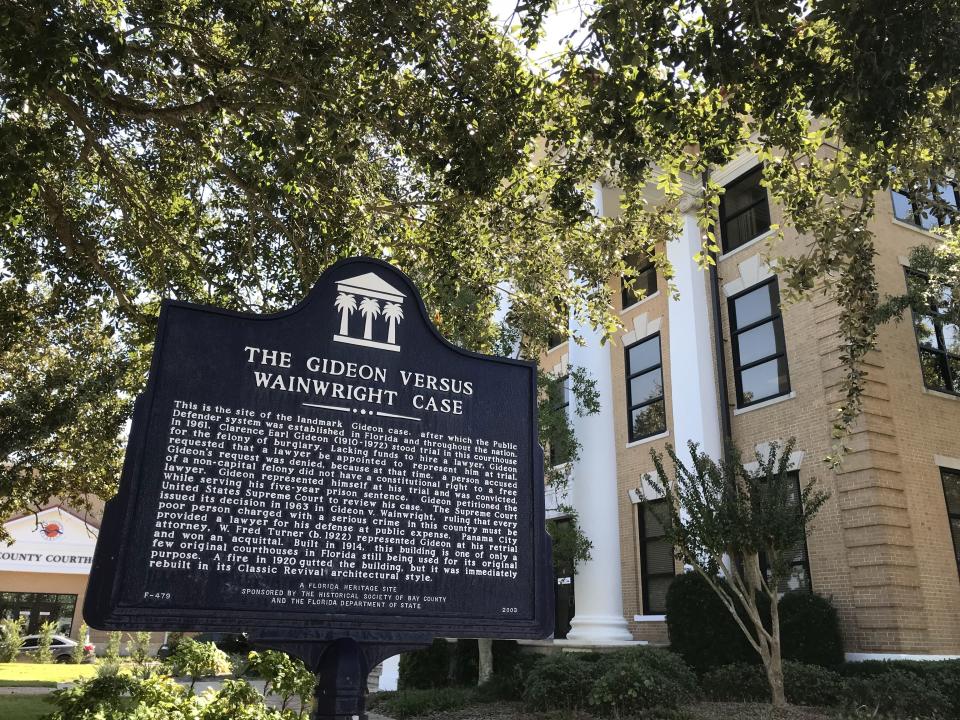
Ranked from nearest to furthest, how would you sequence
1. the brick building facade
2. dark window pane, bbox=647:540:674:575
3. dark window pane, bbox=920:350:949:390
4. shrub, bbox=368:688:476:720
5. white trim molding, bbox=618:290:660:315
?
the brick building facade → shrub, bbox=368:688:476:720 → dark window pane, bbox=920:350:949:390 → dark window pane, bbox=647:540:674:575 → white trim molding, bbox=618:290:660:315

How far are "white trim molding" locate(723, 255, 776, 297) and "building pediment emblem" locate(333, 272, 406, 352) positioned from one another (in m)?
13.4

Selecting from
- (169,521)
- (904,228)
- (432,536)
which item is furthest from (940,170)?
(169,521)

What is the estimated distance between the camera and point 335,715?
4.10 metres

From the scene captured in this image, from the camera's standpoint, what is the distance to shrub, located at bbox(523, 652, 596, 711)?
40.8ft

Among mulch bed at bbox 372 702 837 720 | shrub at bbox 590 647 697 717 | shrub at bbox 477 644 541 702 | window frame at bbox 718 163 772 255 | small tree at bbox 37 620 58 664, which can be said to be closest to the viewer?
mulch bed at bbox 372 702 837 720

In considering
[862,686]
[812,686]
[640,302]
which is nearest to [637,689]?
[812,686]

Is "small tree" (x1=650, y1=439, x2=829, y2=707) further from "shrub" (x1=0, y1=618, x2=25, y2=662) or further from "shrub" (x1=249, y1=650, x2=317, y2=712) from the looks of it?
"shrub" (x1=0, y1=618, x2=25, y2=662)

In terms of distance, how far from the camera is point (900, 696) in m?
10.3

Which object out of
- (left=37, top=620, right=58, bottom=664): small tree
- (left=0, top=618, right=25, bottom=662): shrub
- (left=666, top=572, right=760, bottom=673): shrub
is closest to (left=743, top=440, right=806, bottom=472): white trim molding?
(left=666, top=572, right=760, bottom=673): shrub

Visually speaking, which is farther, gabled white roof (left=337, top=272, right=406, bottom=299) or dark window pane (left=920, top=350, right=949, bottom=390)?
dark window pane (left=920, top=350, right=949, bottom=390)

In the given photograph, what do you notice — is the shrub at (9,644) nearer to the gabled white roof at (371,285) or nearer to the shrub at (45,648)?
the shrub at (45,648)

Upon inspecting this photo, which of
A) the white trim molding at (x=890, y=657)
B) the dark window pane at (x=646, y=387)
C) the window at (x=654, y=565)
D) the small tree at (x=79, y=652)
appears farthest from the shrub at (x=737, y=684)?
the small tree at (x=79, y=652)

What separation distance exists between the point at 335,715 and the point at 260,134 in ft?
19.0

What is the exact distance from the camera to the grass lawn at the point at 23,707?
38.7 ft
